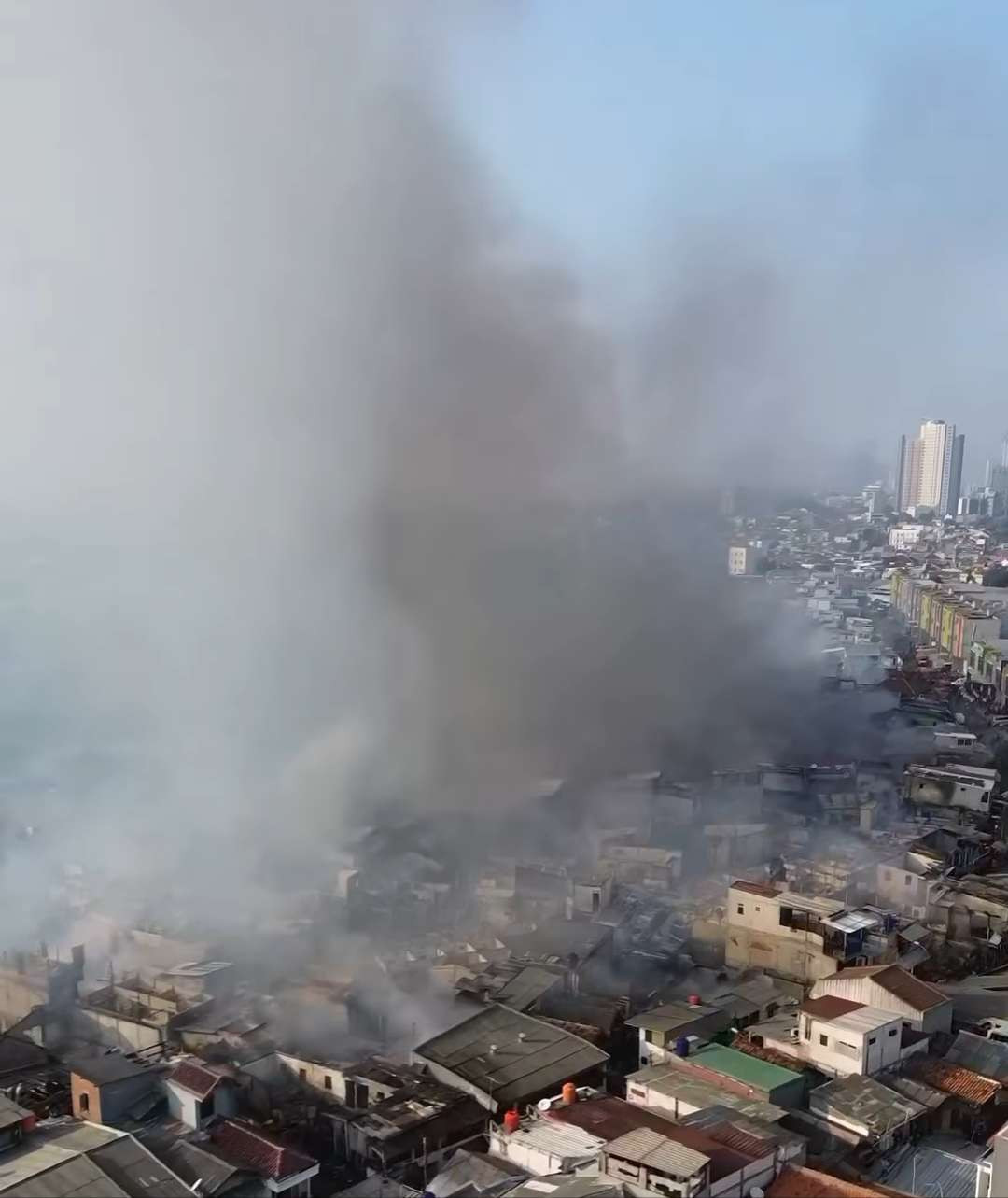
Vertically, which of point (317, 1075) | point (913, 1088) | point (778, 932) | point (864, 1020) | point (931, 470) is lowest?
point (317, 1075)

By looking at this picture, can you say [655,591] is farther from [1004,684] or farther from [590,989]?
[590,989]

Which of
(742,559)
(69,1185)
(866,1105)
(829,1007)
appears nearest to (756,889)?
(829,1007)

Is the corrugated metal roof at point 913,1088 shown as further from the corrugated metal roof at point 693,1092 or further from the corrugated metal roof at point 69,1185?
the corrugated metal roof at point 69,1185

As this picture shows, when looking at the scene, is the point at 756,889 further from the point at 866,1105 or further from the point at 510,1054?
the point at 510,1054

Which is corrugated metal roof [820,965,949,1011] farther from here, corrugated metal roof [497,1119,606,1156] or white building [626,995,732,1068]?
corrugated metal roof [497,1119,606,1156]

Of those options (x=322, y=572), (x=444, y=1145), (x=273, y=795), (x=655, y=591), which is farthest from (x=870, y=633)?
(x=444, y=1145)
